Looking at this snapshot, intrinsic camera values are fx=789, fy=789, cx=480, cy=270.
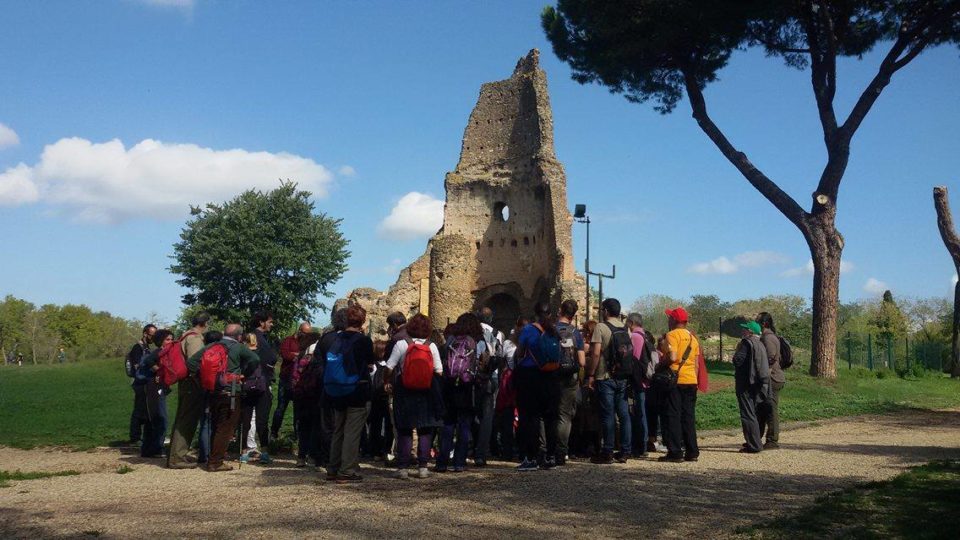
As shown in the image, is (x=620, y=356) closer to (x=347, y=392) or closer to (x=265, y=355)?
(x=347, y=392)

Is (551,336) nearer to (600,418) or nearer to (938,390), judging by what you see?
(600,418)

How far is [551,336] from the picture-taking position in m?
7.84

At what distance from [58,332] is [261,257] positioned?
200 ft

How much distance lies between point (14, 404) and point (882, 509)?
18377mm

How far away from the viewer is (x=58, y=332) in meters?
82.5

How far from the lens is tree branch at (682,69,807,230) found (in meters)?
20.6


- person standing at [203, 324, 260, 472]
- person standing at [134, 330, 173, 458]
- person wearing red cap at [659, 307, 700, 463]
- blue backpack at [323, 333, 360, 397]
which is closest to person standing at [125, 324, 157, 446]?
person standing at [134, 330, 173, 458]

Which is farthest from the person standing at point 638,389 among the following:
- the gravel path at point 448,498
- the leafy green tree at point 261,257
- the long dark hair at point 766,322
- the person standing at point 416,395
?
the leafy green tree at point 261,257

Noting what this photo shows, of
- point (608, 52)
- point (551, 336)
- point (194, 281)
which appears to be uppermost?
point (608, 52)

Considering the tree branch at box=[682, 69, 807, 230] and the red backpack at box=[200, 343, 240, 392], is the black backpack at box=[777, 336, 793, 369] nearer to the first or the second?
the red backpack at box=[200, 343, 240, 392]

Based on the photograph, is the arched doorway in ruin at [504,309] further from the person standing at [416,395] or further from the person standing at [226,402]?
the person standing at [416,395]

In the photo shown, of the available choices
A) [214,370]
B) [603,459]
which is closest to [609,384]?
[603,459]

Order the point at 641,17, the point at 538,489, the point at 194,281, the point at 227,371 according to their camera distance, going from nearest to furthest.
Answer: the point at 538,489 → the point at 227,371 → the point at 641,17 → the point at 194,281

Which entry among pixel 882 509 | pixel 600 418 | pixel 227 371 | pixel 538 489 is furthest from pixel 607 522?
pixel 227 371
